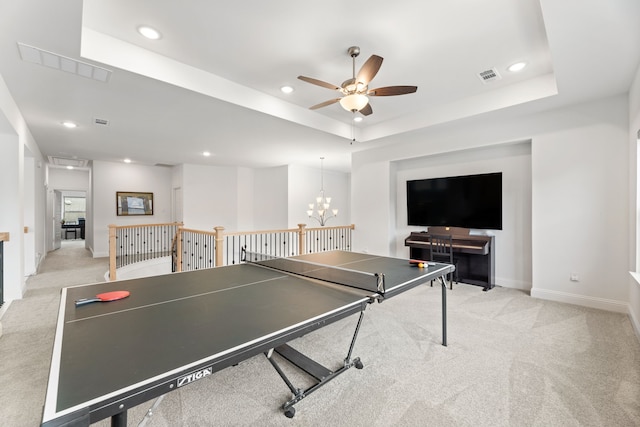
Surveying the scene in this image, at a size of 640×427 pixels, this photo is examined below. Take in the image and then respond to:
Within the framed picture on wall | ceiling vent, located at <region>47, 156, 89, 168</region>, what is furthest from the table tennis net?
ceiling vent, located at <region>47, 156, 89, 168</region>

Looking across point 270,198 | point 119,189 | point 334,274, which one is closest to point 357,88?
point 334,274

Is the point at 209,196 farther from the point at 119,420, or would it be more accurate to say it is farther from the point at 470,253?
the point at 119,420

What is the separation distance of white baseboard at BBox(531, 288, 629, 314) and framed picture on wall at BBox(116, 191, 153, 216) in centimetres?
975

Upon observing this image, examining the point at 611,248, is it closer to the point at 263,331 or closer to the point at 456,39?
the point at 456,39

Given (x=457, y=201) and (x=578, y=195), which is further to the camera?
(x=457, y=201)

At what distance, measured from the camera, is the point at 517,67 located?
3.34 m

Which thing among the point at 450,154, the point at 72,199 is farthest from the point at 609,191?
the point at 72,199

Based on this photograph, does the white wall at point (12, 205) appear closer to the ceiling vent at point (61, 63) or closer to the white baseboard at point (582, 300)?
the ceiling vent at point (61, 63)

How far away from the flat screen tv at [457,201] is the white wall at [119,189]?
7639 millimetres

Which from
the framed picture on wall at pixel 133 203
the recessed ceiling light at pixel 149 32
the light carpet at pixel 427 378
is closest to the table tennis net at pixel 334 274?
the light carpet at pixel 427 378

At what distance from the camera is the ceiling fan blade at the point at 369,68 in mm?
2418

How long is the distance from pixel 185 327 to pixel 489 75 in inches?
→ 164

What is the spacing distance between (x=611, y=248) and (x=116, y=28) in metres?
5.94

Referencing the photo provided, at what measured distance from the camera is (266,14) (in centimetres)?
245
